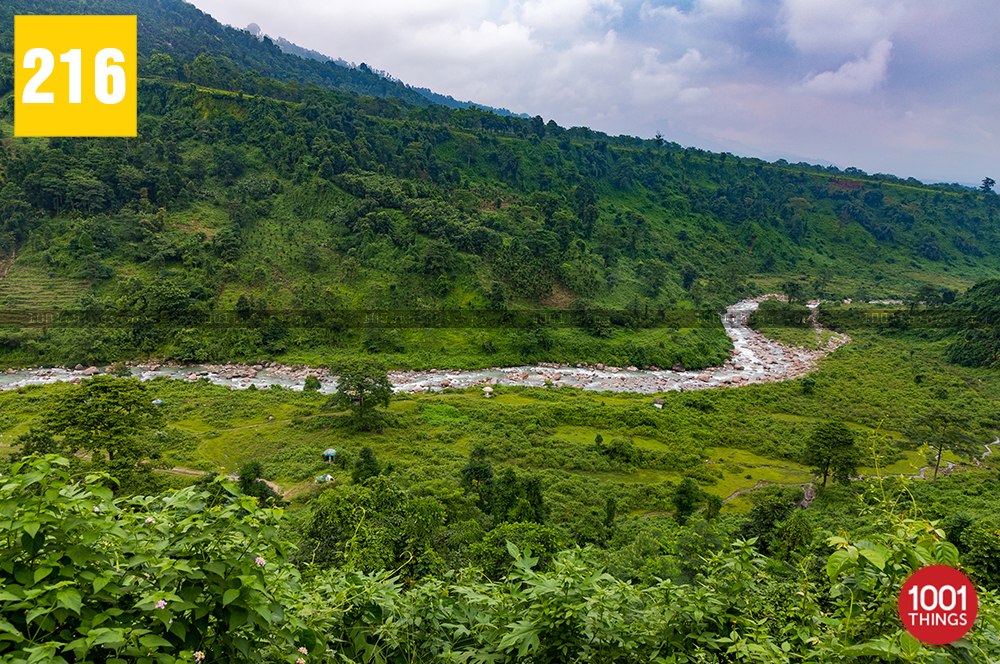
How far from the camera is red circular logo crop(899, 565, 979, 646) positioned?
5.93 feet

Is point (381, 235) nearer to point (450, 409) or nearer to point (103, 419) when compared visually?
point (450, 409)

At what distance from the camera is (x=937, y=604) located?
187 cm

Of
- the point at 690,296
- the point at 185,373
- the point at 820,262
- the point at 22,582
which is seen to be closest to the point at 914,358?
the point at 690,296

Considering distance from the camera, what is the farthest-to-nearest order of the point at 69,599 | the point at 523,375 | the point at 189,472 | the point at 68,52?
the point at 523,375, the point at 189,472, the point at 68,52, the point at 69,599

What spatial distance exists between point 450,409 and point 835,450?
17.7m

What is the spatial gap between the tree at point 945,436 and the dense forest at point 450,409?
0.27 metres

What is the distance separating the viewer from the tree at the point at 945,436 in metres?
20.5

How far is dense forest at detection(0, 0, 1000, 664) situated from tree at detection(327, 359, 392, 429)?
0.18 m

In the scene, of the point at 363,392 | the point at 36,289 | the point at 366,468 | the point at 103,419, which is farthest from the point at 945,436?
the point at 36,289

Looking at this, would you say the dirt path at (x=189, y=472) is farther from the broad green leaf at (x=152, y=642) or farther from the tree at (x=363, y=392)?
the broad green leaf at (x=152, y=642)

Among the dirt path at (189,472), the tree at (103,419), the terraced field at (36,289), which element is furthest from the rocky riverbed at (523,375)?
the tree at (103,419)

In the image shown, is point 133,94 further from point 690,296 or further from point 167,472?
point 690,296

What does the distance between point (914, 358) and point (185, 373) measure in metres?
53.9

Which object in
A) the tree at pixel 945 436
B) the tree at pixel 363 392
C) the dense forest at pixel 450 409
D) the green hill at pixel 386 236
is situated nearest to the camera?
the dense forest at pixel 450 409
